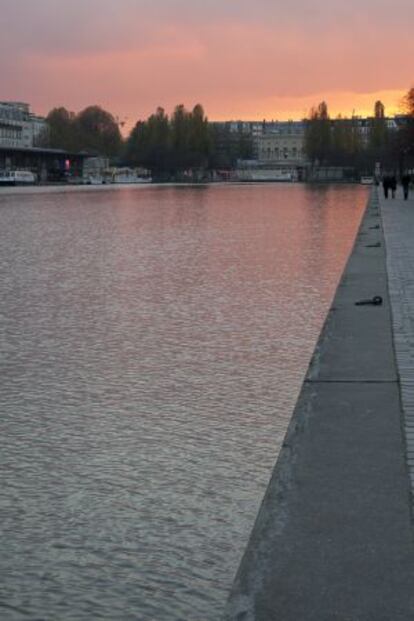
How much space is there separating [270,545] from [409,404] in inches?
97.9

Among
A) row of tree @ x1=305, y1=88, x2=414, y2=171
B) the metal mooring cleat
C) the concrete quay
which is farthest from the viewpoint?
row of tree @ x1=305, y1=88, x2=414, y2=171

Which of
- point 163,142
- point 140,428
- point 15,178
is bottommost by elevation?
point 140,428

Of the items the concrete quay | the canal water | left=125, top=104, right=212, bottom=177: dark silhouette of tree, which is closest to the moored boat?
left=125, top=104, right=212, bottom=177: dark silhouette of tree

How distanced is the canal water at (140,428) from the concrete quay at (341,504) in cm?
16

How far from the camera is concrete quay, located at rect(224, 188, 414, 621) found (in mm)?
3248

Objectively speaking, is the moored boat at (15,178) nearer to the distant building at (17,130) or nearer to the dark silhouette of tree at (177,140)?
the dark silhouette of tree at (177,140)

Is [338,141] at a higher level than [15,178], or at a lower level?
higher

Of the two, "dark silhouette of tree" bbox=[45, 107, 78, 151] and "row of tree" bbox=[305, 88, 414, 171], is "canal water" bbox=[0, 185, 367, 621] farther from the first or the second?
"dark silhouette of tree" bbox=[45, 107, 78, 151]

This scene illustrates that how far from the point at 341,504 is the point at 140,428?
199 centimetres

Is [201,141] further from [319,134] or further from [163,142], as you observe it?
[319,134]

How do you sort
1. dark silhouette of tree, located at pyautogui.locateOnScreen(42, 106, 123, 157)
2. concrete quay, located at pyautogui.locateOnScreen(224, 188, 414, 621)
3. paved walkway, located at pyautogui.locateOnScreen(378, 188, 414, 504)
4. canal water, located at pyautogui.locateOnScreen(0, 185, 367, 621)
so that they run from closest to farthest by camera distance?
concrete quay, located at pyautogui.locateOnScreen(224, 188, 414, 621) → canal water, located at pyautogui.locateOnScreen(0, 185, 367, 621) → paved walkway, located at pyautogui.locateOnScreen(378, 188, 414, 504) → dark silhouette of tree, located at pyautogui.locateOnScreen(42, 106, 123, 157)

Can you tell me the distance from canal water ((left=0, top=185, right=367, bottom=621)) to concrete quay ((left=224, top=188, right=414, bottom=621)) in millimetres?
165

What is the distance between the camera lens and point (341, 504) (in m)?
4.23

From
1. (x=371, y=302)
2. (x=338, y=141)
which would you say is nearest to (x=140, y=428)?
(x=371, y=302)
